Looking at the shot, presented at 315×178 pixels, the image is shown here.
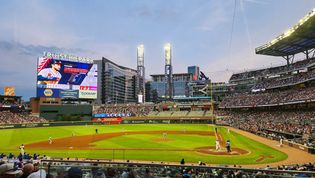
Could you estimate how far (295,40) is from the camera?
171 ft

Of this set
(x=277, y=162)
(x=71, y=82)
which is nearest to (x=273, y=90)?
(x=277, y=162)

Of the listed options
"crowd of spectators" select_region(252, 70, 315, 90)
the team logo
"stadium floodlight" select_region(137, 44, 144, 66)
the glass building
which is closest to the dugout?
the team logo

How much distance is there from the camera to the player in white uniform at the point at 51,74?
6722 centimetres

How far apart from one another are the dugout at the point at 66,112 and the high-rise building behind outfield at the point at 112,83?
67003 millimetres

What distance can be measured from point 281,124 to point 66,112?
60356mm

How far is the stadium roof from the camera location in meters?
43.1

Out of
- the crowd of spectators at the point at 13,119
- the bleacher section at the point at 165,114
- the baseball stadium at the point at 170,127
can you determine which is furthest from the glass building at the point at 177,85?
the crowd of spectators at the point at 13,119

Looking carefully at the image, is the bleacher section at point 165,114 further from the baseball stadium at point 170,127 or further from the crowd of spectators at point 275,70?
the crowd of spectators at point 275,70

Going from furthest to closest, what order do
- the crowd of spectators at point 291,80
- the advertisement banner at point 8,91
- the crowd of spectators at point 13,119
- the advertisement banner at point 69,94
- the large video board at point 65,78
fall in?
1. the advertisement banner at point 8,91
2. the advertisement banner at point 69,94
3. the large video board at point 65,78
4. the crowd of spectators at point 13,119
5. the crowd of spectators at point 291,80

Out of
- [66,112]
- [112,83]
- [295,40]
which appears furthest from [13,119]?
[112,83]

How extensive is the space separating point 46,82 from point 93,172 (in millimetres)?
68613

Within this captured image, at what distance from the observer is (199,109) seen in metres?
90.2

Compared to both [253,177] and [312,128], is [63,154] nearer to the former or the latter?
[253,177]

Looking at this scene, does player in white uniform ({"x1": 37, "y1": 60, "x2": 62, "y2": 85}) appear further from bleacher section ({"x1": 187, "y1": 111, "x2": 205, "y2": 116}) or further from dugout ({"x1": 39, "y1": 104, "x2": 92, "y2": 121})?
bleacher section ({"x1": 187, "y1": 111, "x2": 205, "y2": 116})
